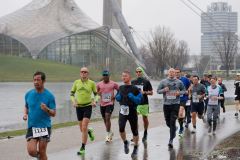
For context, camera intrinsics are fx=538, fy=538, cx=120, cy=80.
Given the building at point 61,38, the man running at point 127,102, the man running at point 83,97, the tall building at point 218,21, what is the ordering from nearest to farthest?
the man running at point 127,102
the man running at point 83,97
the tall building at point 218,21
the building at point 61,38

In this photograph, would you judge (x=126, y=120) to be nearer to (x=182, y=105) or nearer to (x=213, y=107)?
(x=182, y=105)

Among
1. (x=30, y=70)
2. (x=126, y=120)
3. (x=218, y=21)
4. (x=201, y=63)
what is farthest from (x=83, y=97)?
(x=201, y=63)

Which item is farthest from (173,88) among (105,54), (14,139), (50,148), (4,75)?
(105,54)

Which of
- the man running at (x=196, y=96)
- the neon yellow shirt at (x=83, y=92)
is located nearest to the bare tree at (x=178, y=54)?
the man running at (x=196, y=96)

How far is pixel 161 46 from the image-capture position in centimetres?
11581

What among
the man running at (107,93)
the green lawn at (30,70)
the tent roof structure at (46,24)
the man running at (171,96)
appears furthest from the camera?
the tent roof structure at (46,24)

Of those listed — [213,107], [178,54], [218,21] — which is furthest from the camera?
[178,54]

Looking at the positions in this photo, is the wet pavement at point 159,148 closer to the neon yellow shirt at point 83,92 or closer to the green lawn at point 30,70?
the neon yellow shirt at point 83,92

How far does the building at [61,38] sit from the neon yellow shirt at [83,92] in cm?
8841

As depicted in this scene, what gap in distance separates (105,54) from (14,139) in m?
91.9

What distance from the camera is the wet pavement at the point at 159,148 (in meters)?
10.3

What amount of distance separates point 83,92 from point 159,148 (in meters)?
2.03

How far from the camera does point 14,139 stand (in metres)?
13.4

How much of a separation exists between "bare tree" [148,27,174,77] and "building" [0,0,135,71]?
36.8 ft
